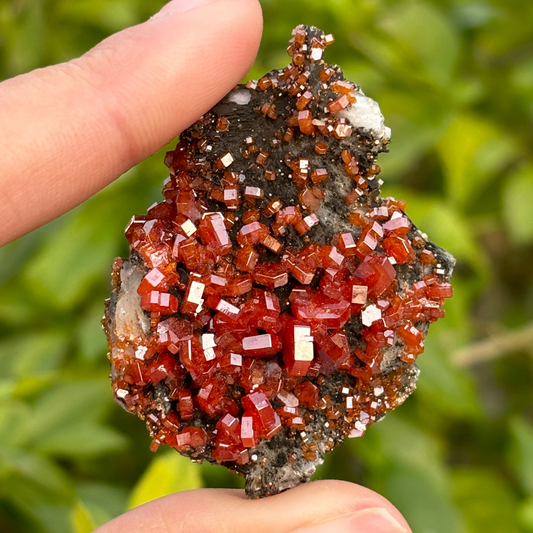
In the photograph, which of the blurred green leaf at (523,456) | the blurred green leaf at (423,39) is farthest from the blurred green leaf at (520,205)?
the blurred green leaf at (523,456)

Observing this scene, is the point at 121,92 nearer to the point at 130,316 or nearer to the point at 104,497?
the point at 130,316

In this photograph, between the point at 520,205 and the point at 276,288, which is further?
the point at 520,205

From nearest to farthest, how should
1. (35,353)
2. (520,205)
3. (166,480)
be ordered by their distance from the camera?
(166,480)
(35,353)
(520,205)

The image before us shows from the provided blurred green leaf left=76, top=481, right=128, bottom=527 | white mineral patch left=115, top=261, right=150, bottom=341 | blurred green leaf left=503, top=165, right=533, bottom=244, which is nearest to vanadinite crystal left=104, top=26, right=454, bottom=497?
white mineral patch left=115, top=261, right=150, bottom=341

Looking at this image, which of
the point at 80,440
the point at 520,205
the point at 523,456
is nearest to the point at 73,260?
the point at 80,440

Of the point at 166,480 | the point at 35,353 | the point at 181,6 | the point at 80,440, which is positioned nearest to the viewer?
the point at 181,6

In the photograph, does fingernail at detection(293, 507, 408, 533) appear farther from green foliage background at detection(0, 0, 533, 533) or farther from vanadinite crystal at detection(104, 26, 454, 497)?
green foliage background at detection(0, 0, 533, 533)

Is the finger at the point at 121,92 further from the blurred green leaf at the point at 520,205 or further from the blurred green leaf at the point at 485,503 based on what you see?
the blurred green leaf at the point at 485,503
